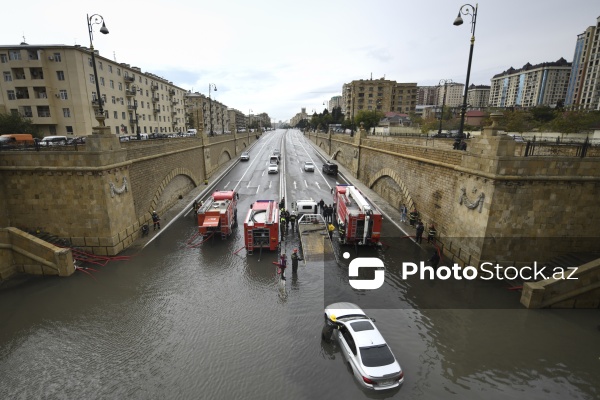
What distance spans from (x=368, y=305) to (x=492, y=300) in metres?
6.00

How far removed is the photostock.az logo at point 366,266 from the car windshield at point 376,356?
5.70 m

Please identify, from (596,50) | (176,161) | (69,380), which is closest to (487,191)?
(69,380)

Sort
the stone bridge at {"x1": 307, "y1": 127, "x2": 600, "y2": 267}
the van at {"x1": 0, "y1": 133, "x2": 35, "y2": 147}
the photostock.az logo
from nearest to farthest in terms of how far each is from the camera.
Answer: the stone bridge at {"x1": 307, "y1": 127, "x2": 600, "y2": 267} → the photostock.az logo → the van at {"x1": 0, "y1": 133, "x2": 35, "y2": 147}

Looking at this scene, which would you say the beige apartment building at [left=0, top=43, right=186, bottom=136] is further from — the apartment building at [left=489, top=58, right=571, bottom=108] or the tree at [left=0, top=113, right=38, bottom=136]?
the apartment building at [left=489, top=58, right=571, bottom=108]

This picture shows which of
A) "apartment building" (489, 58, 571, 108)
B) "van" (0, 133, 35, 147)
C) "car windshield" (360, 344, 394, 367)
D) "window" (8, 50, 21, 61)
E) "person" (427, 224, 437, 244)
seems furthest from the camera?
"apartment building" (489, 58, 571, 108)

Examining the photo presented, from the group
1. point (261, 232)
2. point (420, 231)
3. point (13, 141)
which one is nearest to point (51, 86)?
point (13, 141)

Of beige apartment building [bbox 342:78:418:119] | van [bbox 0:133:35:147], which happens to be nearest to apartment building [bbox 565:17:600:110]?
beige apartment building [bbox 342:78:418:119]

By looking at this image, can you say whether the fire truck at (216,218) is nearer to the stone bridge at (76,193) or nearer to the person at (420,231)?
the stone bridge at (76,193)

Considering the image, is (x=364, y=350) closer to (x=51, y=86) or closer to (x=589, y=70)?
(x=51, y=86)

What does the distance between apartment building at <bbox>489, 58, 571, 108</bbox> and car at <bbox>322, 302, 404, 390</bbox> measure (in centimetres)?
16393

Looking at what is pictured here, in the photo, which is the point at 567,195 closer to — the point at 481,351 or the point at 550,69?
the point at 481,351

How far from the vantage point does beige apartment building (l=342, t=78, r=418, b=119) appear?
413 ft

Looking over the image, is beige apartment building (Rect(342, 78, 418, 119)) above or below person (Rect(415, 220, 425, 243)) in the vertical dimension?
above

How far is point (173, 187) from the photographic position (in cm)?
2927
